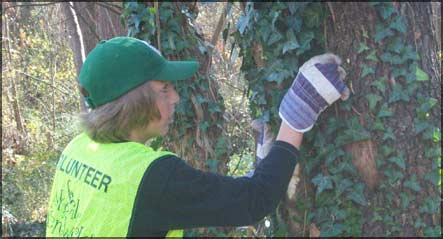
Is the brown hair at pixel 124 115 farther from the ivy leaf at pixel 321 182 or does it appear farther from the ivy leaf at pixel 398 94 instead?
the ivy leaf at pixel 398 94

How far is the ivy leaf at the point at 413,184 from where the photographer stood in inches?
94.4

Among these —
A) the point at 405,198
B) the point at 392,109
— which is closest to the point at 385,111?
the point at 392,109

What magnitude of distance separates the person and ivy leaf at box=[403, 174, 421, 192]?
44 cm

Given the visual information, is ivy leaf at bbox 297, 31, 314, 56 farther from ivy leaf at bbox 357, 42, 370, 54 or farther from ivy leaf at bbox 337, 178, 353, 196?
ivy leaf at bbox 337, 178, 353, 196

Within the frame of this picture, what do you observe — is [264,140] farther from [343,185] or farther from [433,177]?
[433,177]

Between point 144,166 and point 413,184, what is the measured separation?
→ 1108 mm

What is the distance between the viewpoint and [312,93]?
2.34 metres

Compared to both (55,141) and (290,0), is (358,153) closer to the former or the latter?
(290,0)

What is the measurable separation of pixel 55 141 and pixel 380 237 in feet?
36.1

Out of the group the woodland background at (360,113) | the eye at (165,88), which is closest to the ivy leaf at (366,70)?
the woodland background at (360,113)

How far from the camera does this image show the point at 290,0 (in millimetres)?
2453

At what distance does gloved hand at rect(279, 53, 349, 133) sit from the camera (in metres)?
2.34

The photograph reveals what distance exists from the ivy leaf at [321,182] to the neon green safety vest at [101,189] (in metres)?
0.69

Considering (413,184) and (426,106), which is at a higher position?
(426,106)
